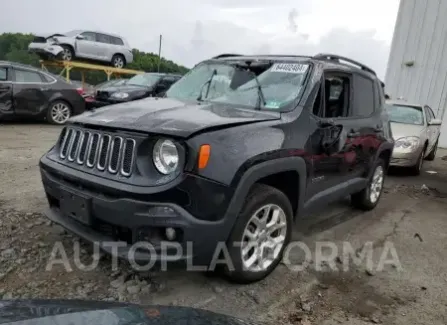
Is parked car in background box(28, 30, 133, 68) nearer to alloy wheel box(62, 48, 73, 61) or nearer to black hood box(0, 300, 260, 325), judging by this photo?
alloy wheel box(62, 48, 73, 61)

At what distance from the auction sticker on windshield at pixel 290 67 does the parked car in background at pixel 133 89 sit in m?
7.66

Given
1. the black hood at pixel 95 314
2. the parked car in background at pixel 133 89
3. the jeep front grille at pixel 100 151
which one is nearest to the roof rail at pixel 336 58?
the jeep front grille at pixel 100 151

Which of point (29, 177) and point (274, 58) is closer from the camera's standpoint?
point (274, 58)

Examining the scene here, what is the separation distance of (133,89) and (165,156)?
387 inches

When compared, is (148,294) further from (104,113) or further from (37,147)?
(37,147)

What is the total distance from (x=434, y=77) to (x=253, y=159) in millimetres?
13620

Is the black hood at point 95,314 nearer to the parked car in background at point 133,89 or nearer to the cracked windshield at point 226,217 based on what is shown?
the cracked windshield at point 226,217

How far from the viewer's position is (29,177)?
593 centimetres

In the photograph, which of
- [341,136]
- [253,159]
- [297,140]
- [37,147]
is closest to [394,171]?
[341,136]

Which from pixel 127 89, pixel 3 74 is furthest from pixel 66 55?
pixel 3 74

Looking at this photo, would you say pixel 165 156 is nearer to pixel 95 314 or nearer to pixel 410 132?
pixel 95 314

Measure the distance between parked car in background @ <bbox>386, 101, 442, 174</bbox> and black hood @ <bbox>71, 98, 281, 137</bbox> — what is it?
5.41 meters

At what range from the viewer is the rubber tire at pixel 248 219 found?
120 inches

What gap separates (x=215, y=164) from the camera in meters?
2.80
